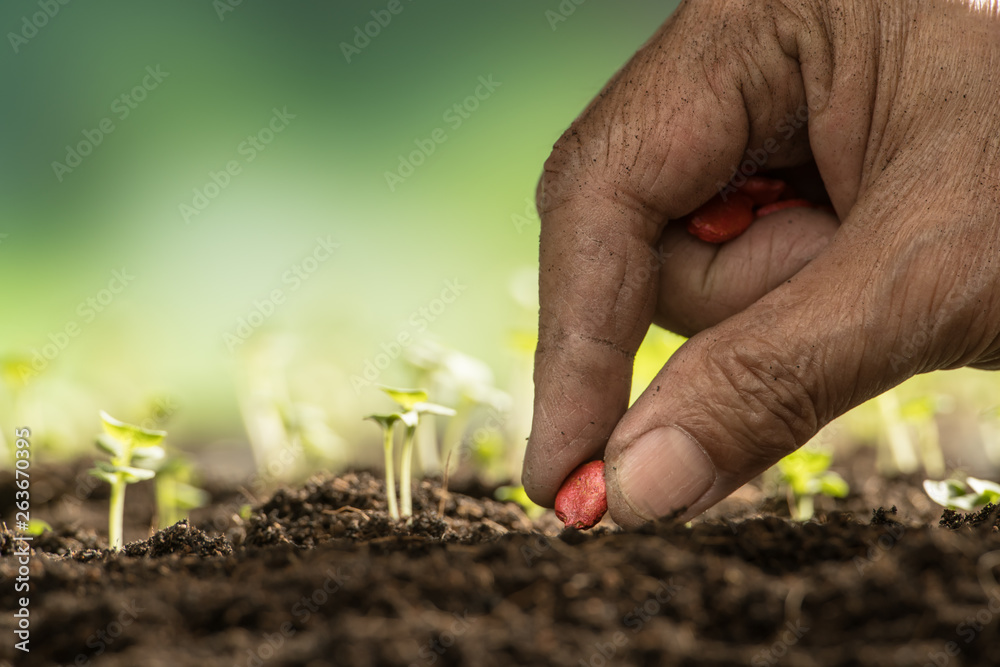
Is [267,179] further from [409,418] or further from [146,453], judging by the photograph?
[409,418]

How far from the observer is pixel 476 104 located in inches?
161

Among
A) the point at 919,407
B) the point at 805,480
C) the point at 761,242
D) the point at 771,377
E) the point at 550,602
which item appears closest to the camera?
the point at 550,602

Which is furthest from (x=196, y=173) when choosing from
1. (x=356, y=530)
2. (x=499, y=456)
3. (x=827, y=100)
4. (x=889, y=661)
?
(x=889, y=661)

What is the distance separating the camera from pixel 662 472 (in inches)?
49.6

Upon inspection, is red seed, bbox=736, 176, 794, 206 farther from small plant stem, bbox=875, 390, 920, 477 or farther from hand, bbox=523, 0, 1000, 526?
small plant stem, bbox=875, 390, 920, 477

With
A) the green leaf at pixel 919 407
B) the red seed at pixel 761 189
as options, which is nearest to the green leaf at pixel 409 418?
the red seed at pixel 761 189

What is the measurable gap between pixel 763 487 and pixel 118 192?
3.40m

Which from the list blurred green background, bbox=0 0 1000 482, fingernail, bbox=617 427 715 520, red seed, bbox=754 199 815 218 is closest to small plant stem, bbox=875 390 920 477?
blurred green background, bbox=0 0 1000 482

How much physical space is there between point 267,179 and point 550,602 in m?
3.56

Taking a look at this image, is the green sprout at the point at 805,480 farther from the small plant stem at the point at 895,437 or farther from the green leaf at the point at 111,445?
the green leaf at the point at 111,445

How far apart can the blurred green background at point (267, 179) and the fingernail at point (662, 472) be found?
7.13 ft

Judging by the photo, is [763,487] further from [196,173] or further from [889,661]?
[196,173]

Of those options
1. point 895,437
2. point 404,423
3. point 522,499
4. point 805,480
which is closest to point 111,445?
point 404,423

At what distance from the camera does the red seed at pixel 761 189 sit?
1.58 m
